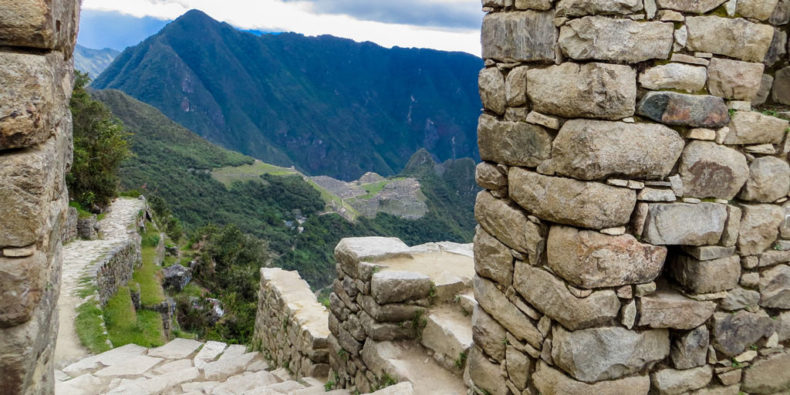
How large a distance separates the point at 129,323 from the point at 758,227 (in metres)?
10.4

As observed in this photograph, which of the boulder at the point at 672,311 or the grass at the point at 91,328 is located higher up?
the boulder at the point at 672,311

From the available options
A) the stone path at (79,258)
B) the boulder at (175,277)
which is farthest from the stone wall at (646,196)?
the boulder at (175,277)

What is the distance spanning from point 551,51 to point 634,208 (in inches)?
32.4

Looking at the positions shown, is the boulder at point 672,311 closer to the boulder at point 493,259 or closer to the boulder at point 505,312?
the boulder at point 505,312

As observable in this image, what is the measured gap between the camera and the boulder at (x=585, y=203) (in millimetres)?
2088

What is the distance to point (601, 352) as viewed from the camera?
2.21 m

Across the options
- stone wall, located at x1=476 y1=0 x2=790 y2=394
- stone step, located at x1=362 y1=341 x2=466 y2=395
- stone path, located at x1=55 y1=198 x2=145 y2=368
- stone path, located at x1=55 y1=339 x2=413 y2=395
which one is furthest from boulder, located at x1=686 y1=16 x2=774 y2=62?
stone path, located at x1=55 y1=198 x2=145 y2=368

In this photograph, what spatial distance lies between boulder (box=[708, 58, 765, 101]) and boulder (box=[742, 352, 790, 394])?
138 centimetres

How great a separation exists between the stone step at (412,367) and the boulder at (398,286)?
0.41 metres

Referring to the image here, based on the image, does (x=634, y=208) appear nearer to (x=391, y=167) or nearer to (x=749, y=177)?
(x=749, y=177)

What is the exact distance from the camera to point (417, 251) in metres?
5.55

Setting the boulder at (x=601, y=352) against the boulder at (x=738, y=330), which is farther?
the boulder at (x=738, y=330)

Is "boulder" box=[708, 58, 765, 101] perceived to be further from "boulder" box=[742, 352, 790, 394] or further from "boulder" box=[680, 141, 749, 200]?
"boulder" box=[742, 352, 790, 394]

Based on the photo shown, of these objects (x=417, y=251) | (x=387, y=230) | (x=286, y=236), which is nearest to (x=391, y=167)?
(x=387, y=230)
